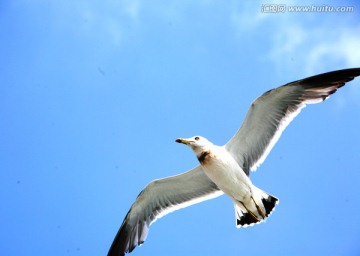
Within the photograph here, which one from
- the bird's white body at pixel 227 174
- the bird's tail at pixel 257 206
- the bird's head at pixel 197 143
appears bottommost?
the bird's tail at pixel 257 206

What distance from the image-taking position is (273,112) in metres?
5.93

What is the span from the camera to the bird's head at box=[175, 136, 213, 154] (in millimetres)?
5789

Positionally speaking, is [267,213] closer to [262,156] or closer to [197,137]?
[262,156]

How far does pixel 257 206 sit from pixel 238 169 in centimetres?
44

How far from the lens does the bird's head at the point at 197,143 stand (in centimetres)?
579

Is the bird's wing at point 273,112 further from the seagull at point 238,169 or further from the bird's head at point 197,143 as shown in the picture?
the bird's head at point 197,143

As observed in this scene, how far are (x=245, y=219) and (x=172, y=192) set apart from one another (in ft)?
3.09

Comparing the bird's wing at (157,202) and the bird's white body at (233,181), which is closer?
the bird's white body at (233,181)

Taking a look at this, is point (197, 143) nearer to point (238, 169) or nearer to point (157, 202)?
point (238, 169)

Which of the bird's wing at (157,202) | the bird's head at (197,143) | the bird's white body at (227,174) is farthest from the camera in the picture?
the bird's wing at (157,202)

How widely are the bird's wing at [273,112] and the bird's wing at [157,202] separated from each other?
54 centimetres

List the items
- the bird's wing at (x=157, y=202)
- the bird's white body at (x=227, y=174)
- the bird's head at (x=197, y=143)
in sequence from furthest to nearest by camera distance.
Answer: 1. the bird's wing at (x=157, y=202)
2. the bird's head at (x=197, y=143)
3. the bird's white body at (x=227, y=174)

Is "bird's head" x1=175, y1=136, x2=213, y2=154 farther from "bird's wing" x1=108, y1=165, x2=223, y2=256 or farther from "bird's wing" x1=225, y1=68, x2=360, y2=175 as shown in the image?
"bird's wing" x1=108, y1=165, x2=223, y2=256

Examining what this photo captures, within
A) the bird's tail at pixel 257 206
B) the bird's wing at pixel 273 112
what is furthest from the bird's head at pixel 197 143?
the bird's tail at pixel 257 206
